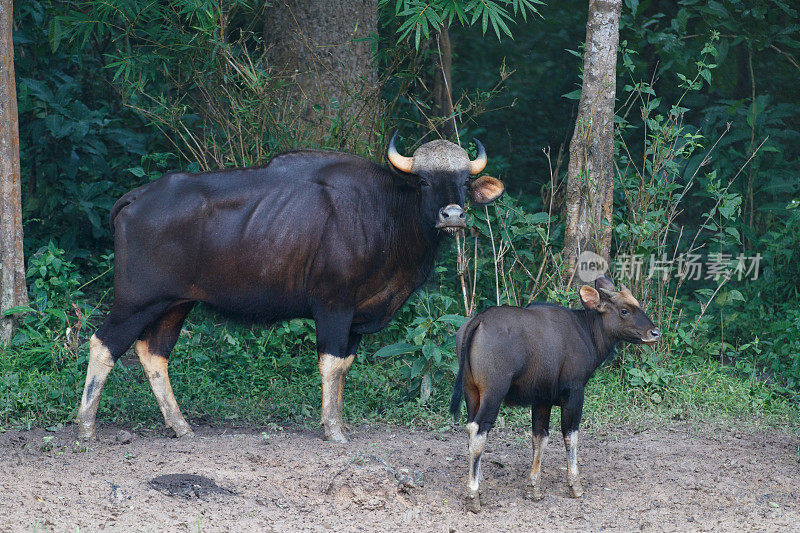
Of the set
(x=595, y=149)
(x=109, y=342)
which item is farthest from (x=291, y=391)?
(x=595, y=149)

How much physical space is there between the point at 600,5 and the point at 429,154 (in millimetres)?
2431

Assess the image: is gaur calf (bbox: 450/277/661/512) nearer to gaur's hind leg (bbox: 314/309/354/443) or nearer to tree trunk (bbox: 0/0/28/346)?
gaur's hind leg (bbox: 314/309/354/443)

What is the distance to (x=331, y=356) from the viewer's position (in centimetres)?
678

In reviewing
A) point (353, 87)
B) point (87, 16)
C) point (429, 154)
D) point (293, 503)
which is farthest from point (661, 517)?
point (87, 16)

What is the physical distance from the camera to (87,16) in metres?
8.61

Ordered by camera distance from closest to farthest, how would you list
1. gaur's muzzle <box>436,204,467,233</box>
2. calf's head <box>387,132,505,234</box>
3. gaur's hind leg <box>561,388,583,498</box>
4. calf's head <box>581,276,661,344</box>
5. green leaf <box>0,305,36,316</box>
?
gaur's hind leg <box>561,388,583,498</box>
calf's head <box>581,276,661,344</box>
gaur's muzzle <box>436,204,467,233</box>
calf's head <box>387,132,505,234</box>
green leaf <box>0,305,36,316</box>

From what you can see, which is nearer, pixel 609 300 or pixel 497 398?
pixel 497 398

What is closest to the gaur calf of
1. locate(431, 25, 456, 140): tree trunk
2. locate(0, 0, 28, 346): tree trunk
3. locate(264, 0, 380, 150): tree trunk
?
locate(264, 0, 380, 150): tree trunk

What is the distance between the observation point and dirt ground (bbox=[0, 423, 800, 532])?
5.37 metres

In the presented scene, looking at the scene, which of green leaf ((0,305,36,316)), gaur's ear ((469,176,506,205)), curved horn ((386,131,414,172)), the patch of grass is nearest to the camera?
curved horn ((386,131,414,172))

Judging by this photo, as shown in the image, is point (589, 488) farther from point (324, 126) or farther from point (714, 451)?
point (324, 126)

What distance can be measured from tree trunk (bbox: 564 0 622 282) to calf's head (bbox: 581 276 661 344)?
1958 mm

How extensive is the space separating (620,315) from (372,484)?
71.8 inches

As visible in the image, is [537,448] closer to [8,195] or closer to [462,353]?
[462,353]
